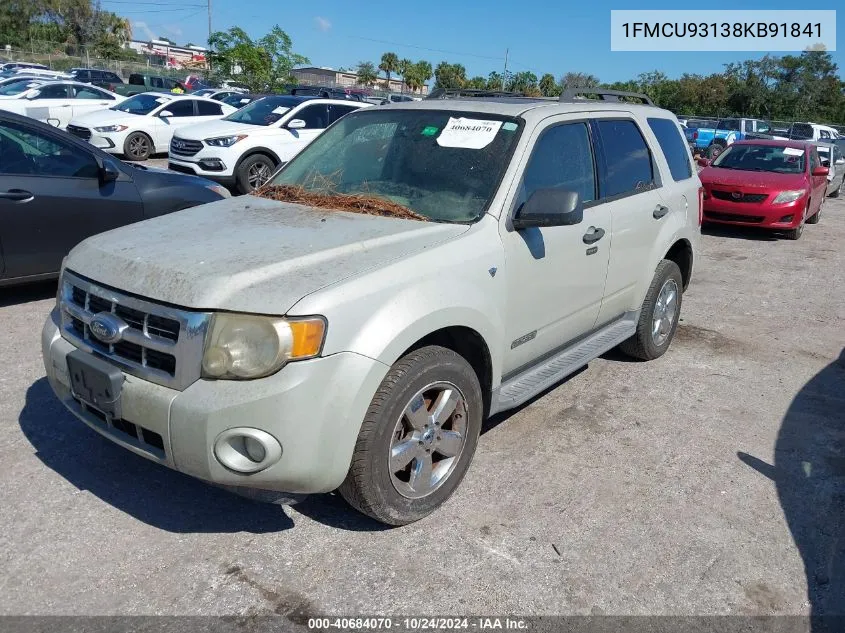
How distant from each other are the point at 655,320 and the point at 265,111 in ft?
31.5

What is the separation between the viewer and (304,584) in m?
2.92

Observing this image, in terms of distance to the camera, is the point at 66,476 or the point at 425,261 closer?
the point at 425,261

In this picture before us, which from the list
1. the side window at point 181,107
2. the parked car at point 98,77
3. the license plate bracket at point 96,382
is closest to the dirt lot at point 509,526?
the license plate bracket at point 96,382

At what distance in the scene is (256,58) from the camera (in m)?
30.2

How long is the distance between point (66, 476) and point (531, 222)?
257 centimetres

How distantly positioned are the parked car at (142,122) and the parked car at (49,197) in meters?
10.6

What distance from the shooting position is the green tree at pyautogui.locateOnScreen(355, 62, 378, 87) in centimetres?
8744

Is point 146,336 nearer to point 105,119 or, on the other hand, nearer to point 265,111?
point 265,111

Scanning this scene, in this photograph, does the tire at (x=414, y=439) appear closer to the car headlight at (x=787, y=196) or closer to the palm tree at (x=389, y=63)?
the car headlight at (x=787, y=196)

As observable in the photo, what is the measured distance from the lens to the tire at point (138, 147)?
1620 cm

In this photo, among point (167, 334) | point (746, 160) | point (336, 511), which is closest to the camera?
point (167, 334)

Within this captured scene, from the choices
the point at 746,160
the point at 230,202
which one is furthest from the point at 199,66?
the point at 230,202

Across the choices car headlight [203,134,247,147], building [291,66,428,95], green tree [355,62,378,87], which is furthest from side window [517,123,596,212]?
green tree [355,62,378,87]

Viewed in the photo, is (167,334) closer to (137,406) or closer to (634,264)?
(137,406)
